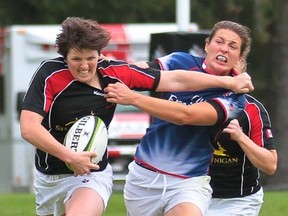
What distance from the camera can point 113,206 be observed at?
439 inches

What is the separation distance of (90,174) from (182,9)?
775 cm

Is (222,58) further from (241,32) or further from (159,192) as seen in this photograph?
(159,192)

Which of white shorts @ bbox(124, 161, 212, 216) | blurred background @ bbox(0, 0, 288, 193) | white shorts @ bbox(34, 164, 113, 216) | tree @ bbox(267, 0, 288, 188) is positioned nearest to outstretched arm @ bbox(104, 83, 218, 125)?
white shorts @ bbox(124, 161, 212, 216)

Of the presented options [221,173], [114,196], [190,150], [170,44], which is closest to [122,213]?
[114,196]

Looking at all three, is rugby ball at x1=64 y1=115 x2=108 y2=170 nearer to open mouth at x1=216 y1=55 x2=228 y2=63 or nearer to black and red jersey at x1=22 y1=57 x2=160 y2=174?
black and red jersey at x1=22 y1=57 x2=160 y2=174

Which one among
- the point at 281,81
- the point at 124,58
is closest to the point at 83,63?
the point at 124,58

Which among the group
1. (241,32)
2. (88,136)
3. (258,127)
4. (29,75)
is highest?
(241,32)

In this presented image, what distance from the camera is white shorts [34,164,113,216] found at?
6543 millimetres

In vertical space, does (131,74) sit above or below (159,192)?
above

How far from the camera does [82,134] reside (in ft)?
20.3

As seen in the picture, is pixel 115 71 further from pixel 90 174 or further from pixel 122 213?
pixel 122 213

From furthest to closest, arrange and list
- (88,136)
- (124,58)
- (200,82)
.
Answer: (124,58) → (200,82) → (88,136)

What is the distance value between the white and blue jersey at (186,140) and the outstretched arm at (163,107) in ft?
0.51

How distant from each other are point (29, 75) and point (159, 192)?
11.8 metres
